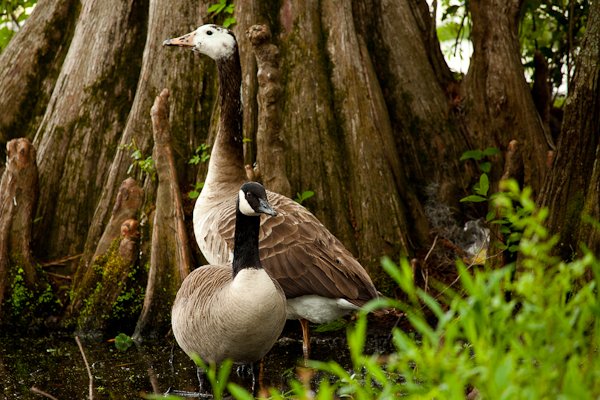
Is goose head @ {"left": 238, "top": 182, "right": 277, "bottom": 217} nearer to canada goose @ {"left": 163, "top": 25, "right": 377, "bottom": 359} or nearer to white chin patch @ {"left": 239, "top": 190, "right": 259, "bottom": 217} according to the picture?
white chin patch @ {"left": 239, "top": 190, "right": 259, "bottom": 217}

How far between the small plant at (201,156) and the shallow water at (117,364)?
1639 millimetres

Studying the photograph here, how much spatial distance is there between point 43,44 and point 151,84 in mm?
1637

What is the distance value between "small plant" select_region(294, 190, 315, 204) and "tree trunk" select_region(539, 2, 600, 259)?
2.38 meters

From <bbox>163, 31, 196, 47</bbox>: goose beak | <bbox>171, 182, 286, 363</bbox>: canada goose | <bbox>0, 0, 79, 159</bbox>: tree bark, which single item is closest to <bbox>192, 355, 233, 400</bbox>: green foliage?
<bbox>171, 182, 286, 363</bbox>: canada goose

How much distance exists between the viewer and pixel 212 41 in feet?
27.8

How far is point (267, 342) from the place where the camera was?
6.44 meters

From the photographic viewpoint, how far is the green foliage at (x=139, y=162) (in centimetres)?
903

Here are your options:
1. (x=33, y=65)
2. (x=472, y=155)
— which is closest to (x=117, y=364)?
(x=33, y=65)

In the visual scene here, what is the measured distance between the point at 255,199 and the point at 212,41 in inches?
98.7

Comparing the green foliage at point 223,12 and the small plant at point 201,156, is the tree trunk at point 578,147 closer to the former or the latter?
the small plant at point 201,156

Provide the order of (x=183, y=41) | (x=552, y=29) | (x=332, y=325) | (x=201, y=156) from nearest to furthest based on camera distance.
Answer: (x=332, y=325)
(x=183, y=41)
(x=201, y=156)
(x=552, y=29)

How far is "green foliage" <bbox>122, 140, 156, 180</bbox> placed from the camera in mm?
9031

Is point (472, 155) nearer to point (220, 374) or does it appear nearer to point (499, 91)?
point (499, 91)

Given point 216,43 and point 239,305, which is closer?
point 239,305
